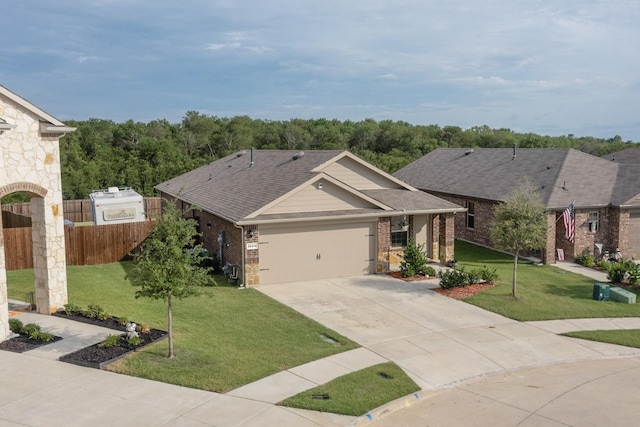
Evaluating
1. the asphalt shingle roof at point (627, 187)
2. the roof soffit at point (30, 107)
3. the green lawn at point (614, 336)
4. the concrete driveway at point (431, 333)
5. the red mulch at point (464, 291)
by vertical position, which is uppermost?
the roof soffit at point (30, 107)

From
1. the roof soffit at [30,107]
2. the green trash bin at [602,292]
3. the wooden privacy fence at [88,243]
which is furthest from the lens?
the wooden privacy fence at [88,243]

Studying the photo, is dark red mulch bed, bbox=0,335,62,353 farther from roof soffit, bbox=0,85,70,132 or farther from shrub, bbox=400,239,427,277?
Result: shrub, bbox=400,239,427,277

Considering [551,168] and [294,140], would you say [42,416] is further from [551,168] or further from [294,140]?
[294,140]

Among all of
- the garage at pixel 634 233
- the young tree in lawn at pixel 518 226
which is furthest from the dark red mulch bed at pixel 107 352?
the garage at pixel 634 233

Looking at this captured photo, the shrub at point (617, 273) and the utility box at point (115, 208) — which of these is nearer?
the shrub at point (617, 273)

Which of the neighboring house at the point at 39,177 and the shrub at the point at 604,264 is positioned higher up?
the neighboring house at the point at 39,177

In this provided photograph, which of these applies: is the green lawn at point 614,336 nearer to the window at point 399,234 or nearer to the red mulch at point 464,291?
the red mulch at point 464,291

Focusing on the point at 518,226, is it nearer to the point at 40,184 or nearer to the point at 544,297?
the point at 544,297
